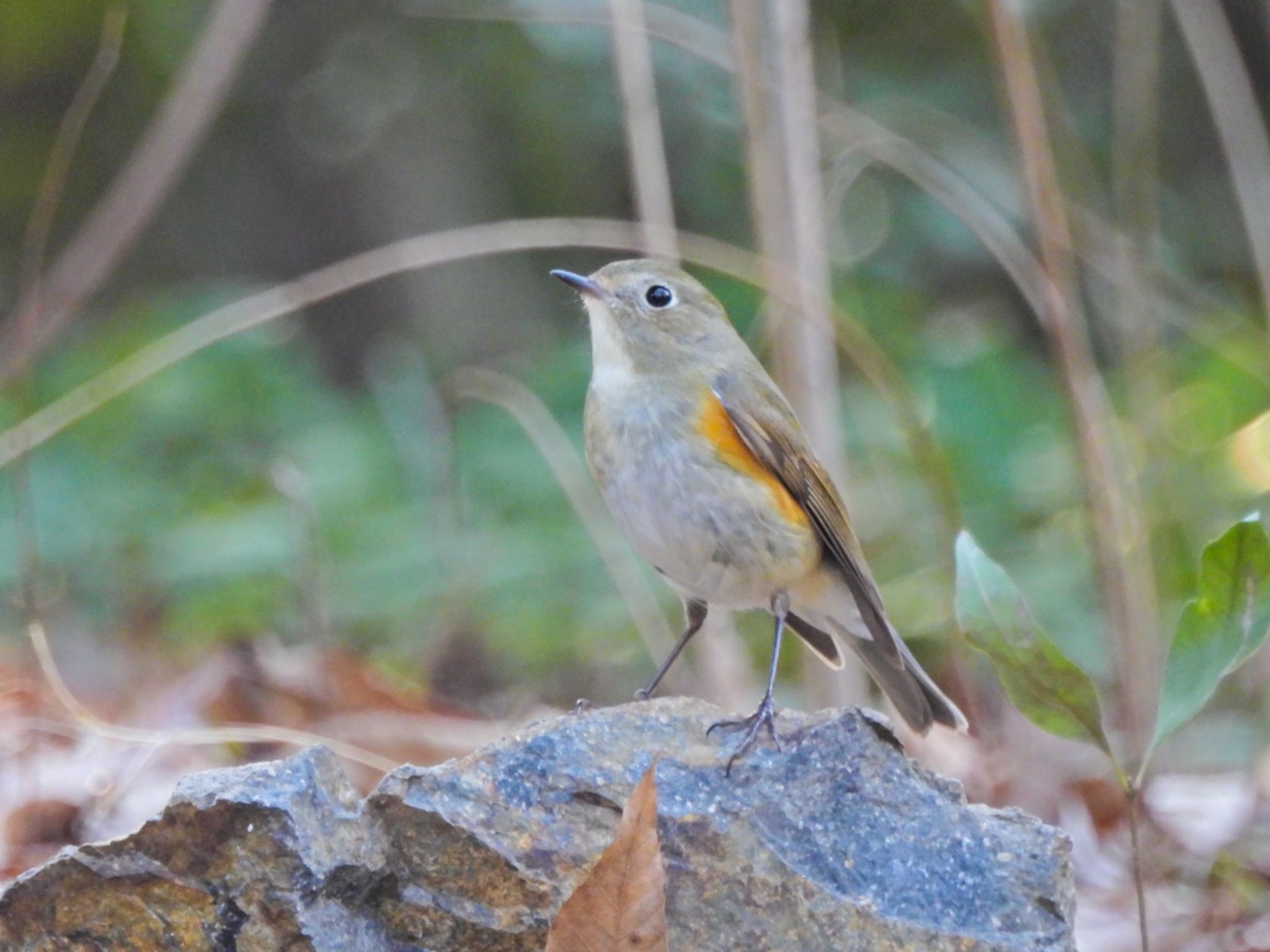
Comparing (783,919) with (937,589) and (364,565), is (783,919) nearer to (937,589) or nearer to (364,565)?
(937,589)

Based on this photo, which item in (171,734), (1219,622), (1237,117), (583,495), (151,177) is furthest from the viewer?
(583,495)

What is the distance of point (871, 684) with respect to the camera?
6.46m

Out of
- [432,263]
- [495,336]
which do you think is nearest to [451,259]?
[432,263]

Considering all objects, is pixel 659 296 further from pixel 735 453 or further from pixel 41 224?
pixel 41 224

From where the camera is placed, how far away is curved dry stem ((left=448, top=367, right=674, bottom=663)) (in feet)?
15.1

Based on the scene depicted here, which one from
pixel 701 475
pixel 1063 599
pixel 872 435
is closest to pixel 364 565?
pixel 872 435

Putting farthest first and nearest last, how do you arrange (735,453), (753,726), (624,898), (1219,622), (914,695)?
1. (914,695)
2. (735,453)
3. (753,726)
4. (1219,622)
5. (624,898)

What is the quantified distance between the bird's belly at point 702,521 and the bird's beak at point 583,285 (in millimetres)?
435

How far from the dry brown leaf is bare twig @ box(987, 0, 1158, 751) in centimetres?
212

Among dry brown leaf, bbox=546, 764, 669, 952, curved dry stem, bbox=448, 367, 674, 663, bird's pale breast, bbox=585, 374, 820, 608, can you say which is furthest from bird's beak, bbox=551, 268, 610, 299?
dry brown leaf, bbox=546, 764, 669, 952

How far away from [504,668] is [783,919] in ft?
10.8

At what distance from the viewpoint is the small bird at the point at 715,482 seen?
3455mm

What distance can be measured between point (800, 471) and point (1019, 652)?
1007 mm

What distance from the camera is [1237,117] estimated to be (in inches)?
190
